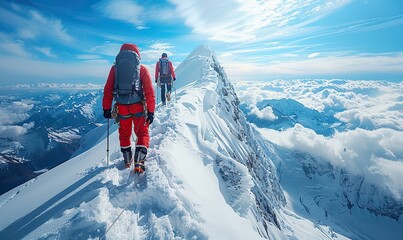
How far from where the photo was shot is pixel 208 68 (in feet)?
131

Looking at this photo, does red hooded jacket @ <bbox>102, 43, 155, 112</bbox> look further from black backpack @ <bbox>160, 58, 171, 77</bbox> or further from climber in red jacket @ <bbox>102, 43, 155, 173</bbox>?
black backpack @ <bbox>160, 58, 171, 77</bbox>

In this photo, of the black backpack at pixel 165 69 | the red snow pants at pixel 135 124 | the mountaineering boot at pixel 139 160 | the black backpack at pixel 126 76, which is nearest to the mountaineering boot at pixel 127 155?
the red snow pants at pixel 135 124

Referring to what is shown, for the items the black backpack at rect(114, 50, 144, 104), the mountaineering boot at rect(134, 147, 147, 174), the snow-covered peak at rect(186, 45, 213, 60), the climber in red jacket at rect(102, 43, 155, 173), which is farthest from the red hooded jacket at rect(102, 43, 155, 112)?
the snow-covered peak at rect(186, 45, 213, 60)

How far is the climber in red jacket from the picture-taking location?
673cm

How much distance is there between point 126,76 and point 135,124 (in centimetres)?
156

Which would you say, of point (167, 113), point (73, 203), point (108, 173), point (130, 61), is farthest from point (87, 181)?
point (167, 113)

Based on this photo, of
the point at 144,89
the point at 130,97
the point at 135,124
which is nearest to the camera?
the point at 130,97

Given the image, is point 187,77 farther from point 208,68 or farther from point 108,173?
point 108,173

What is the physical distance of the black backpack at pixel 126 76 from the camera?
6.71 metres

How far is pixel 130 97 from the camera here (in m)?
6.86

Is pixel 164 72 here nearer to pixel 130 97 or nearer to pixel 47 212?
pixel 130 97

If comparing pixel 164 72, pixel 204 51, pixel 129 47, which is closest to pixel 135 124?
pixel 129 47

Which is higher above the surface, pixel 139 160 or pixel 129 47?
pixel 129 47

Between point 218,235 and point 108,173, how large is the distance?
3654 mm
